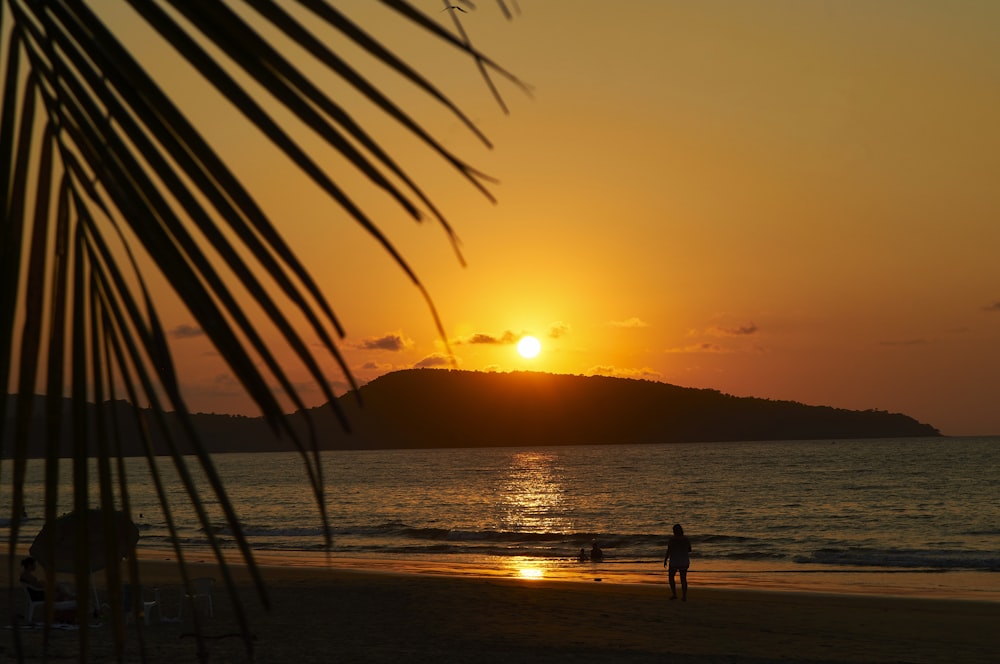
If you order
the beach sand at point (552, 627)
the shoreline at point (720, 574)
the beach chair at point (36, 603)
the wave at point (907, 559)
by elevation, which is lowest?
the wave at point (907, 559)

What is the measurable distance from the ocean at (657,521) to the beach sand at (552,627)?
7.84 ft

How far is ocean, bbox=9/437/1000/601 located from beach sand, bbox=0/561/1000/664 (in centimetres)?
239

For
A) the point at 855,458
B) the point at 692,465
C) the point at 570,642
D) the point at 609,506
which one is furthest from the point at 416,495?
the point at 570,642

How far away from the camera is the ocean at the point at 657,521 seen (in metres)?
33.0

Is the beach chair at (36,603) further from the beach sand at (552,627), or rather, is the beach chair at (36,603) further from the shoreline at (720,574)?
the shoreline at (720,574)

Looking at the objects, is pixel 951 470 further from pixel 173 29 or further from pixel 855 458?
pixel 173 29

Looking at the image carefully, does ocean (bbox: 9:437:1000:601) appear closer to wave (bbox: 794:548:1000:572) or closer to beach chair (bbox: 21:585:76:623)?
wave (bbox: 794:548:1000:572)

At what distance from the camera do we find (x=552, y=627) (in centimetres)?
1752

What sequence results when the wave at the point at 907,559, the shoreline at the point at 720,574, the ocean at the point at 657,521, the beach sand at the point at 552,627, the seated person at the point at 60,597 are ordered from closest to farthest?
the seated person at the point at 60,597 < the beach sand at the point at 552,627 < the shoreline at the point at 720,574 < the ocean at the point at 657,521 < the wave at the point at 907,559

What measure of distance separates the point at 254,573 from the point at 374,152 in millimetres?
348

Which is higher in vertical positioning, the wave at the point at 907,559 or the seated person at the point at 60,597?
the seated person at the point at 60,597

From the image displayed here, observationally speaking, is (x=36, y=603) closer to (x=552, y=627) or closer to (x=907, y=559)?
(x=552, y=627)

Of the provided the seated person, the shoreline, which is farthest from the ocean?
the seated person

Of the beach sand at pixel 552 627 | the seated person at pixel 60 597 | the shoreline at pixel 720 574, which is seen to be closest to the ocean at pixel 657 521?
the shoreline at pixel 720 574
